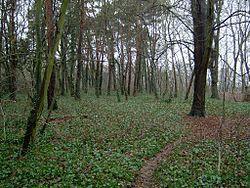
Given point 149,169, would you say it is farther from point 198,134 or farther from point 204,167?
point 198,134

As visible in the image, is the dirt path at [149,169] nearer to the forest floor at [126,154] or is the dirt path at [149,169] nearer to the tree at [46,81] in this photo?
the forest floor at [126,154]

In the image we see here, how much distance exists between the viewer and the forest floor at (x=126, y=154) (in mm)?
8641

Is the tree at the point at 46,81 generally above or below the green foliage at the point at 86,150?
above

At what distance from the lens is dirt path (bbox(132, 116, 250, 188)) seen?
9.09 metres

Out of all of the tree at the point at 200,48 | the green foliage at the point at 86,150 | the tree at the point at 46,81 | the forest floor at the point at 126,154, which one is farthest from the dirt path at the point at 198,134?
the tree at the point at 46,81

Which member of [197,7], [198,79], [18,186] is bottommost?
[18,186]

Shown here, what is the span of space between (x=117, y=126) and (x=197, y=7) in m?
8.70

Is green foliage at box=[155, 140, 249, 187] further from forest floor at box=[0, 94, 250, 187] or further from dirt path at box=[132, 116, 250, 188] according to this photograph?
dirt path at box=[132, 116, 250, 188]

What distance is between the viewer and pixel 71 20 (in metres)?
31.5

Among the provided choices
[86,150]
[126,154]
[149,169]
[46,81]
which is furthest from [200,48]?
[46,81]

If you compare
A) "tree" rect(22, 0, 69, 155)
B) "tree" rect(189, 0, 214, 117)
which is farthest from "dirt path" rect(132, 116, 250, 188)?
"tree" rect(22, 0, 69, 155)

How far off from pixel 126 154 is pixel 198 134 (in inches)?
183

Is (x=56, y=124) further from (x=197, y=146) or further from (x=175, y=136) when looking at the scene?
(x=197, y=146)

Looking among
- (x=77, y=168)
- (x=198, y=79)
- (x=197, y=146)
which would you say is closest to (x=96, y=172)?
(x=77, y=168)
